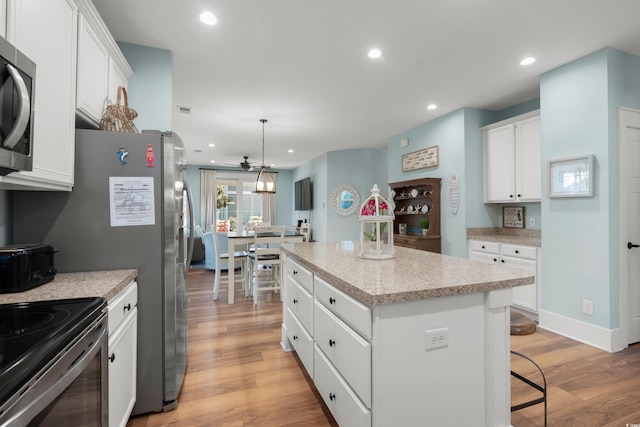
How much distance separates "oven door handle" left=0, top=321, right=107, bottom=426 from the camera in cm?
68

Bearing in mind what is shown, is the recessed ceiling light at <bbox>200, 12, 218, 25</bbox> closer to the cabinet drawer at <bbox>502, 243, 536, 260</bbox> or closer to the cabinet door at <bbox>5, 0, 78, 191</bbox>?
the cabinet door at <bbox>5, 0, 78, 191</bbox>

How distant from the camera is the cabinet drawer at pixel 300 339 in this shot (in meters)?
1.96

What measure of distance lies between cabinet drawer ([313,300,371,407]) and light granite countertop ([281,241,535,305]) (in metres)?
0.19

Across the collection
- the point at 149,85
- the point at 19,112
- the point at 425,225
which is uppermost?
the point at 149,85

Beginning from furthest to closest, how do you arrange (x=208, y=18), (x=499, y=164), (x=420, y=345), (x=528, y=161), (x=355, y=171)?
(x=355, y=171) < (x=499, y=164) < (x=528, y=161) < (x=208, y=18) < (x=420, y=345)

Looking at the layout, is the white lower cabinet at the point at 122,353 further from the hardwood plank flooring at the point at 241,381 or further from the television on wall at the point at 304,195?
the television on wall at the point at 304,195

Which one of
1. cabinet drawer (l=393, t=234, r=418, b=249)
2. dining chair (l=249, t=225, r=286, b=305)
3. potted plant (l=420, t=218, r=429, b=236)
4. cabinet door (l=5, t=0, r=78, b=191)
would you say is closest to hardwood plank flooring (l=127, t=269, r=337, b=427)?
dining chair (l=249, t=225, r=286, b=305)

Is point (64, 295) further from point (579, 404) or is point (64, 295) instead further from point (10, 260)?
point (579, 404)

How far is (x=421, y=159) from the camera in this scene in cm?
481

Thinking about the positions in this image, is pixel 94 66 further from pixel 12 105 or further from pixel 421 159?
pixel 421 159

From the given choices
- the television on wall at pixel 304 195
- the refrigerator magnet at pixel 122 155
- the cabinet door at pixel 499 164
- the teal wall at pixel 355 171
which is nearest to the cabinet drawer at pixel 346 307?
the refrigerator magnet at pixel 122 155

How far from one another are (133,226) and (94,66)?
1.05m

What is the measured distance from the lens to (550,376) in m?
2.20

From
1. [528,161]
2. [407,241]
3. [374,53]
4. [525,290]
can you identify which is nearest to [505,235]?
Answer: [525,290]
